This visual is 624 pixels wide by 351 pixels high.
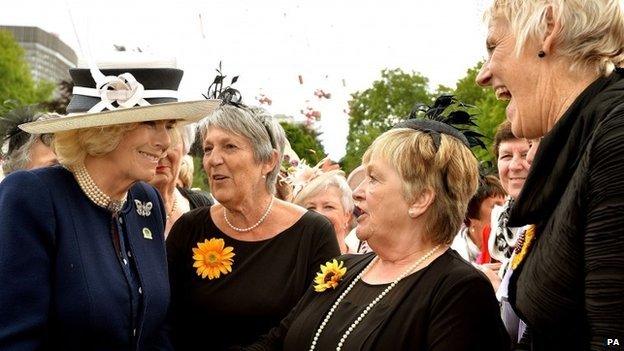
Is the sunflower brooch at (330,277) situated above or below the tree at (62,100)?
below

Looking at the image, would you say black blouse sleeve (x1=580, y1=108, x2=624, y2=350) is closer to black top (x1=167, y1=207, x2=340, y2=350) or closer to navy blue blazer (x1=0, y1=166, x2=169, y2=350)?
navy blue blazer (x1=0, y1=166, x2=169, y2=350)

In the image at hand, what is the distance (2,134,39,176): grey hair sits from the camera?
6855 mm

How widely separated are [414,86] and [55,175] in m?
57.9

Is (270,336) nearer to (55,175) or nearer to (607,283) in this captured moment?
(55,175)

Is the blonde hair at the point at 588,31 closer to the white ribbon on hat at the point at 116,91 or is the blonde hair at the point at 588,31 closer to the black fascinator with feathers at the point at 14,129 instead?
the white ribbon on hat at the point at 116,91

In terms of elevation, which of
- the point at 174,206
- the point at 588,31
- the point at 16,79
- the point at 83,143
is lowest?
the point at 16,79

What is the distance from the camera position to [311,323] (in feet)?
14.2

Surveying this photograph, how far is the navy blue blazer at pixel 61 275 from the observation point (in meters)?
4.20

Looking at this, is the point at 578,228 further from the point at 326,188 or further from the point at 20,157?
the point at 326,188

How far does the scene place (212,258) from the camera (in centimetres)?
551

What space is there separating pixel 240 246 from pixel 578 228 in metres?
3.09

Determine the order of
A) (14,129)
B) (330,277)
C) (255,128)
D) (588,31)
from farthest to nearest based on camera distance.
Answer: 1. (14,129)
2. (255,128)
3. (330,277)
4. (588,31)

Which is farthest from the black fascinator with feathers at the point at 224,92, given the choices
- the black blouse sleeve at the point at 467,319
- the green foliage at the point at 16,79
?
the green foliage at the point at 16,79

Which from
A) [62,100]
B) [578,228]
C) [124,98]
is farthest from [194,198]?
[578,228]
